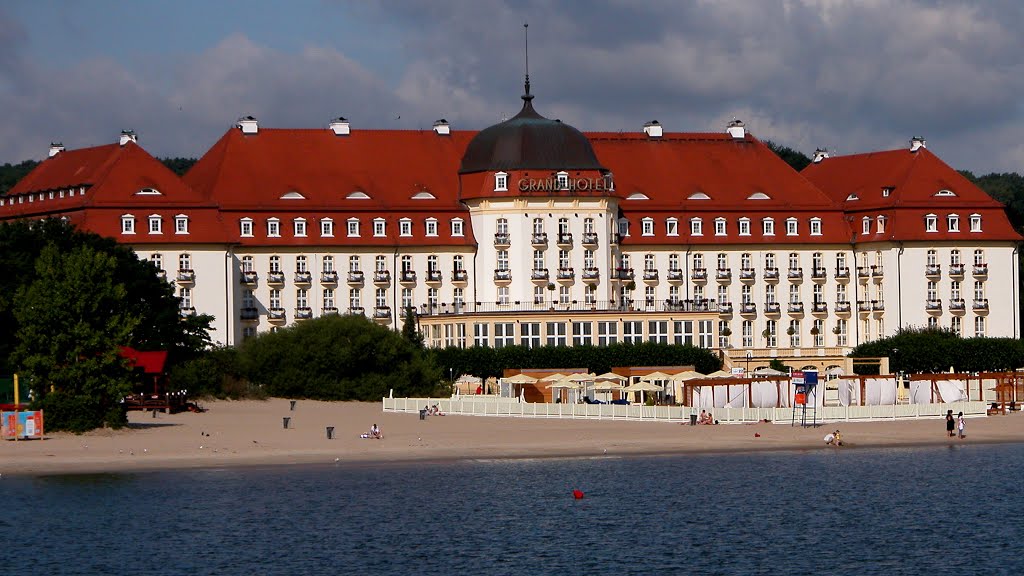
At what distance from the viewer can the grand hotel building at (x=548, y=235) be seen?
13412 centimetres

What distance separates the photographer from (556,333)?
134 m

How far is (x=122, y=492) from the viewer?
80.0m

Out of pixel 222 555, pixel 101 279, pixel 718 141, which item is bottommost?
pixel 222 555

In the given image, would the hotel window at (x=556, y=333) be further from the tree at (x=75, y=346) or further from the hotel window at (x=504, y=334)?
the tree at (x=75, y=346)

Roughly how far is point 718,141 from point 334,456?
66361mm

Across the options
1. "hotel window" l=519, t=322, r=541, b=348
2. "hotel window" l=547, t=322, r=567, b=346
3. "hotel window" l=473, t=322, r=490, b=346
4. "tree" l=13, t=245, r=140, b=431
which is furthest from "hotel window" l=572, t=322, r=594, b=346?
"tree" l=13, t=245, r=140, b=431

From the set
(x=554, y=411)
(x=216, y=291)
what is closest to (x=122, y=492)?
(x=554, y=411)

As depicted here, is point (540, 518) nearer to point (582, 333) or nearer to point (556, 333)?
point (556, 333)

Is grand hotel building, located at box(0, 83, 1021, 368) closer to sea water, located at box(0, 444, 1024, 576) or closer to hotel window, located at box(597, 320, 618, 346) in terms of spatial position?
hotel window, located at box(597, 320, 618, 346)

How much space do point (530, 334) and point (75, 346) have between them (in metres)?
45.7

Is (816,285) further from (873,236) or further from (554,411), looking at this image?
(554,411)

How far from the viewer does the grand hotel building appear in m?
134

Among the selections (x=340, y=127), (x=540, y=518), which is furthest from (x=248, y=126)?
(x=540, y=518)

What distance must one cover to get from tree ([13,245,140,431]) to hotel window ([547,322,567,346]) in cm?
4323
